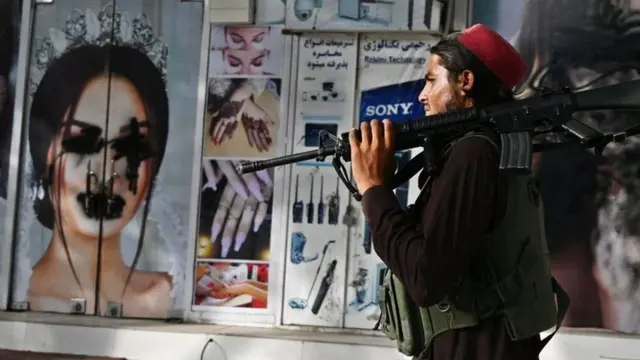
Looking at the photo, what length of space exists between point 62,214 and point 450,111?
Result: 175 inches

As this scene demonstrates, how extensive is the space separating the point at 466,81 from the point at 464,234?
1.43 feet

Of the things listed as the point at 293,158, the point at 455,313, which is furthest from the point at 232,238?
the point at 455,313

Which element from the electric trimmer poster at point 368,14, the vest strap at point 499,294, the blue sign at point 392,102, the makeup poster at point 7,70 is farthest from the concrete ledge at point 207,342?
the vest strap at point 499,294

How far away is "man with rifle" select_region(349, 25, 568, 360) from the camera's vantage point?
5.75 feet

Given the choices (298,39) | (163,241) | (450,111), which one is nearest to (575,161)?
(298,39)

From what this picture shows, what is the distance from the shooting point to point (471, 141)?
184 centimetres

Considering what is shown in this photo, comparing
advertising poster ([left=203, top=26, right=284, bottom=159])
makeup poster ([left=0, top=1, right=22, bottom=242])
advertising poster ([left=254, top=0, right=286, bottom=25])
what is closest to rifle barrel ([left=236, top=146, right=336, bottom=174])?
advertising poster ([left=203, top=26, right=284, bottom=159])

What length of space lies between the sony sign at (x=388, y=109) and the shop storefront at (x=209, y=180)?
0.04ft

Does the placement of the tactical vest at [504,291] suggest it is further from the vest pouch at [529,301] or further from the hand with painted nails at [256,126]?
the hand with painted nails at [256,126]

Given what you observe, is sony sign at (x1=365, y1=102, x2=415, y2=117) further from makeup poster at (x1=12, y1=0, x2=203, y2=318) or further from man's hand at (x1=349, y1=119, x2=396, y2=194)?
man's hand at (x1=349, y1=119, x2=396, y2=194)

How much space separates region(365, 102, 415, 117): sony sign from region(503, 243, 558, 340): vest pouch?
3389 millimetres

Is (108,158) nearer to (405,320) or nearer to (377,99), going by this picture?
(377,99)

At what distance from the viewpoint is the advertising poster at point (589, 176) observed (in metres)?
4.89

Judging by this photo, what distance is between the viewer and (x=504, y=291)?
183 centimetres
